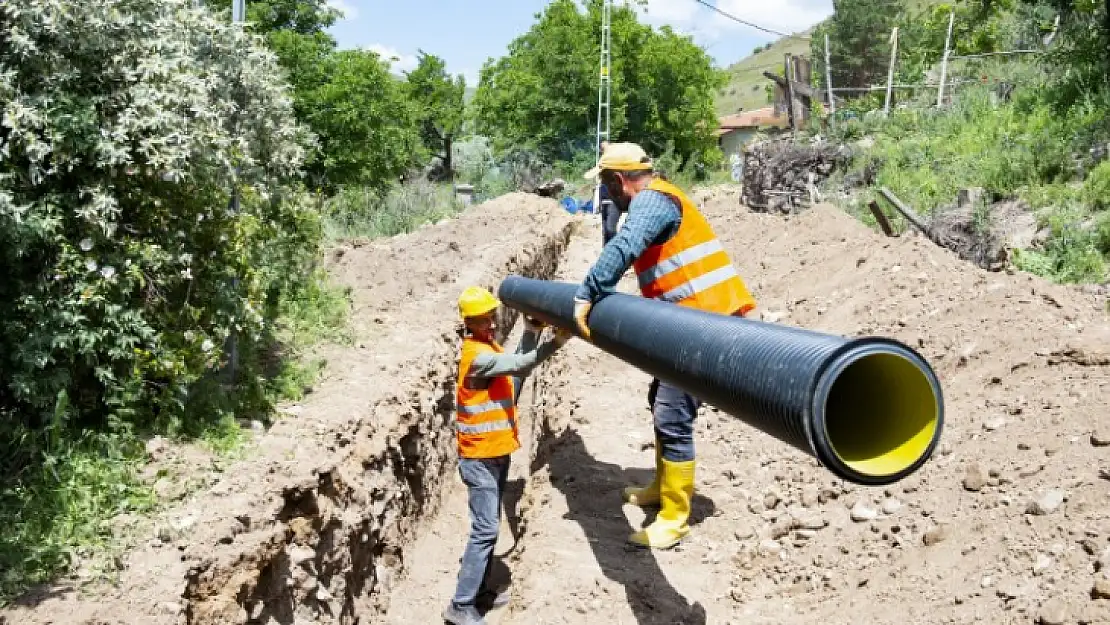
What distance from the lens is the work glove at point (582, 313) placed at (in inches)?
151

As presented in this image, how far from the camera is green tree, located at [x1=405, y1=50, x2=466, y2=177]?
55.8 m

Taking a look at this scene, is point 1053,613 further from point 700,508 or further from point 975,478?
point 700,508

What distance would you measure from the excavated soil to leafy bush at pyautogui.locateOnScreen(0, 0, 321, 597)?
0.56 meters

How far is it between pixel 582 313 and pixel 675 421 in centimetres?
127

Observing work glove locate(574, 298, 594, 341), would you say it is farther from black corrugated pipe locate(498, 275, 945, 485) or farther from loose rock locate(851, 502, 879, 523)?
loose rock locate(851, 502, 879, 523)

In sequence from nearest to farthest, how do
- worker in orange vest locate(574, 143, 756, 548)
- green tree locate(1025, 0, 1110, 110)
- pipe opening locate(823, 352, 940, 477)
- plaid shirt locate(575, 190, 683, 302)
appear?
pipe opening locate(823, 352, 940, 477)
plaid shirt locate(575, 190, 683, 302)
worker in orange vest locate(574, 143, 756, 548)
green tree locate(1025, 0, 1110, 110)

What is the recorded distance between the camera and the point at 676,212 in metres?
4.38

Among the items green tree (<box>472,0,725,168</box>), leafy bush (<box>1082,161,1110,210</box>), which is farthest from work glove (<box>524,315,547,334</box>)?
green tree (<box>472,0,725,168</box>)

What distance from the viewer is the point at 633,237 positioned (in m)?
4.20

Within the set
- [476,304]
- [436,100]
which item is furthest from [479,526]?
[436,100]

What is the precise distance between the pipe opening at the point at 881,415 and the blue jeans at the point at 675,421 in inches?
84.7

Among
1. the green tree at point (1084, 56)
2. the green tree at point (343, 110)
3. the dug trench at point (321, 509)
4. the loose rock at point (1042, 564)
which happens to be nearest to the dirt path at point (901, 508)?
the loose rock at point (1042, 564)

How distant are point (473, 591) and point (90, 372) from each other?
2531mm

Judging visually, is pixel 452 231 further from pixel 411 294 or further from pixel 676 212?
pixel 676 212
